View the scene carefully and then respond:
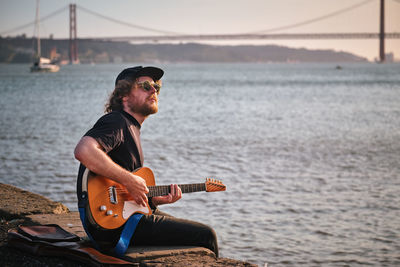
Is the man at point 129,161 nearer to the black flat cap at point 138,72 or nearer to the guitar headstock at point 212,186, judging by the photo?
the black flat cap at point 138,72

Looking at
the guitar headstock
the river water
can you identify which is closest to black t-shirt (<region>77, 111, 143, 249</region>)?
the guitar headstock

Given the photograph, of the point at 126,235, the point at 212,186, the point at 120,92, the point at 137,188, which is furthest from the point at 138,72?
the point at 126,235

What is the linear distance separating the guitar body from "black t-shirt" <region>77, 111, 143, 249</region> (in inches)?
1.6

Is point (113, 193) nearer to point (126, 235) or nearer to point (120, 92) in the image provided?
point (126, 235)

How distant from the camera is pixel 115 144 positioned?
10.0ft

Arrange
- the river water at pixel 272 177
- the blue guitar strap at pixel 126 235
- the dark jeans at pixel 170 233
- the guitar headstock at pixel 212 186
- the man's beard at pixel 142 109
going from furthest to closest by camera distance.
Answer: the river water at pixel 272 177 < the guitar headstock at pixel 212 186 < the man's beard at pixel 142 109 < the dark jeans at pixel 170 233 < the blue guitar strap at pixel 126 235

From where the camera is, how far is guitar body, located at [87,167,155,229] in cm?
302

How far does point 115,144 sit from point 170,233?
1.95 feet

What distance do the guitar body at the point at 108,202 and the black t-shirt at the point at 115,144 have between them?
4cm

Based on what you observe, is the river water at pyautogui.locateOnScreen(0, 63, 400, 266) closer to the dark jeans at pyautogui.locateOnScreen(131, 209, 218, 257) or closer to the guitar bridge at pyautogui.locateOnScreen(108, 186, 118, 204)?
the dark jeans at pyautogui.locateOnScreen(131, 209, 218, 257)

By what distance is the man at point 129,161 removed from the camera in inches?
118

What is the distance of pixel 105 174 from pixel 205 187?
708mm

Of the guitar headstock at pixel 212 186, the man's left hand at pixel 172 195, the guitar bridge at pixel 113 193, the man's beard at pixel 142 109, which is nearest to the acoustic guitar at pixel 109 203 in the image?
the guitar bridge at pixel 113 193

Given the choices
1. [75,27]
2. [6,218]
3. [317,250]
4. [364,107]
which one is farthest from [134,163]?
[75,27]
